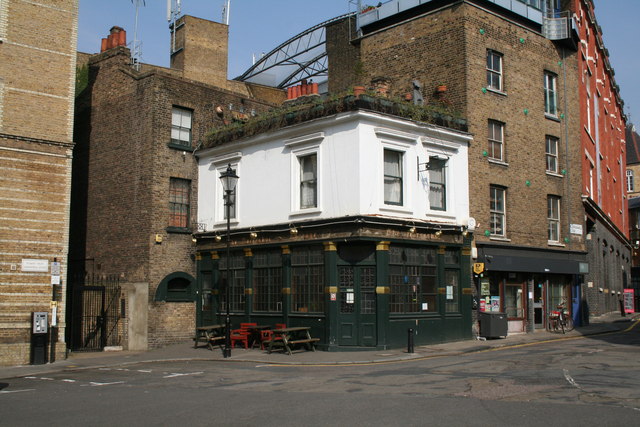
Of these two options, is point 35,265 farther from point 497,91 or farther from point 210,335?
point 497,91

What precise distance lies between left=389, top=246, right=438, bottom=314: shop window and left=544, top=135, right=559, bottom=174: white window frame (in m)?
9.16

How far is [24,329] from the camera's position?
2045 cm

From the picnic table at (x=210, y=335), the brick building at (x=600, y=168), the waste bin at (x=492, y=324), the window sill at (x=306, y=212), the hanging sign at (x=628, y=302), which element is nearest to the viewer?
the window sill at (x=306, y=212)

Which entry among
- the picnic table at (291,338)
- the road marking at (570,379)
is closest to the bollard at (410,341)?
the picnic table at (291,338)

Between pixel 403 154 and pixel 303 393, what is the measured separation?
39.5ft

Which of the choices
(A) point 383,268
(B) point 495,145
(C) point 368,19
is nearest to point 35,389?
(A) point 383,268

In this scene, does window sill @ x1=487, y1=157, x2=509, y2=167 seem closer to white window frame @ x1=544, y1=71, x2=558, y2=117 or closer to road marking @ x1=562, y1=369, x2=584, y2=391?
white window frame @ x1=544, y1=71, x2=558, y2=117

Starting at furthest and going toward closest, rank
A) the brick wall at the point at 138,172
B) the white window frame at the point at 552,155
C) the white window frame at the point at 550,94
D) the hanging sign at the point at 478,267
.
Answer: the white window frame at the point at 550,94 → the white window frame at the point at 552,155 → the brick wall at the point at 138,172 → the hanging sign at the point at 478,267

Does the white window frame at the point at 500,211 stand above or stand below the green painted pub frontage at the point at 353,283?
above

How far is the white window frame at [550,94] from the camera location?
2953cm

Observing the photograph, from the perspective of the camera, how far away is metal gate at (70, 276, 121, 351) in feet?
81.7

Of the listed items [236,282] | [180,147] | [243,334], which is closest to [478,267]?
[243,334]

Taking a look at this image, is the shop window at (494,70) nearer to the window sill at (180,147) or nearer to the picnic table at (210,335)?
the window sill at (180,147)

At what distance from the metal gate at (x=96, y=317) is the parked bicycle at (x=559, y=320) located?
17918 millimetres
